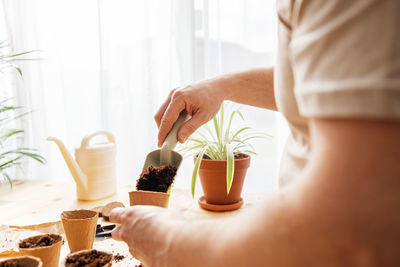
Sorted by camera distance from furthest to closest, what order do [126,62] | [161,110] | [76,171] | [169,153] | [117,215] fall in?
1. [126,62]
2. [76,171]
3. [161,110]
4. [169,153]
5. [117,215]

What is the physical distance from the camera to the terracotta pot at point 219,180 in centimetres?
130

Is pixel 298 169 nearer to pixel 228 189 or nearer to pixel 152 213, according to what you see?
pixel 152 213

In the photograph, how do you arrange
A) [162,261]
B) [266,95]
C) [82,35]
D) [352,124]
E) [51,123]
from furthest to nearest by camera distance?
[51,123] → [82,35] → [266,95] → [162,261] → [352,124]

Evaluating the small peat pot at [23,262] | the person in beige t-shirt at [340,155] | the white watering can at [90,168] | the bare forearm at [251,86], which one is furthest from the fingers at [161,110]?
the person in beige t-shirt at [340,155]

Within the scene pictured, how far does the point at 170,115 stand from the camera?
1.17 metres

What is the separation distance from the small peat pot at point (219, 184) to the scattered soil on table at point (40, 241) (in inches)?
22.6

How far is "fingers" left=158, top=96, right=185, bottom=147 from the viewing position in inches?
45.8

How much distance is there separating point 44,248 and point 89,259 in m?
0.12

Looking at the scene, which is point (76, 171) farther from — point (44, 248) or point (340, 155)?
point (340, 155)

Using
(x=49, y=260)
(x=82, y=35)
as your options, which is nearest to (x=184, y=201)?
(x=49, y=260)

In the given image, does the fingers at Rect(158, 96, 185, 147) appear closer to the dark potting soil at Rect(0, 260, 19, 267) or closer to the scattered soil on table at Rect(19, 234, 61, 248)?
the scattered soil on table at Rect(19, 234, 61, 248)

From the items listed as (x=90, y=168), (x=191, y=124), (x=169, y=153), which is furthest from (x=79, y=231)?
(x=90, y=168)

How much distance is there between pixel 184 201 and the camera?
1.43m

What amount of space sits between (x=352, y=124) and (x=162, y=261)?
1.21 ft
